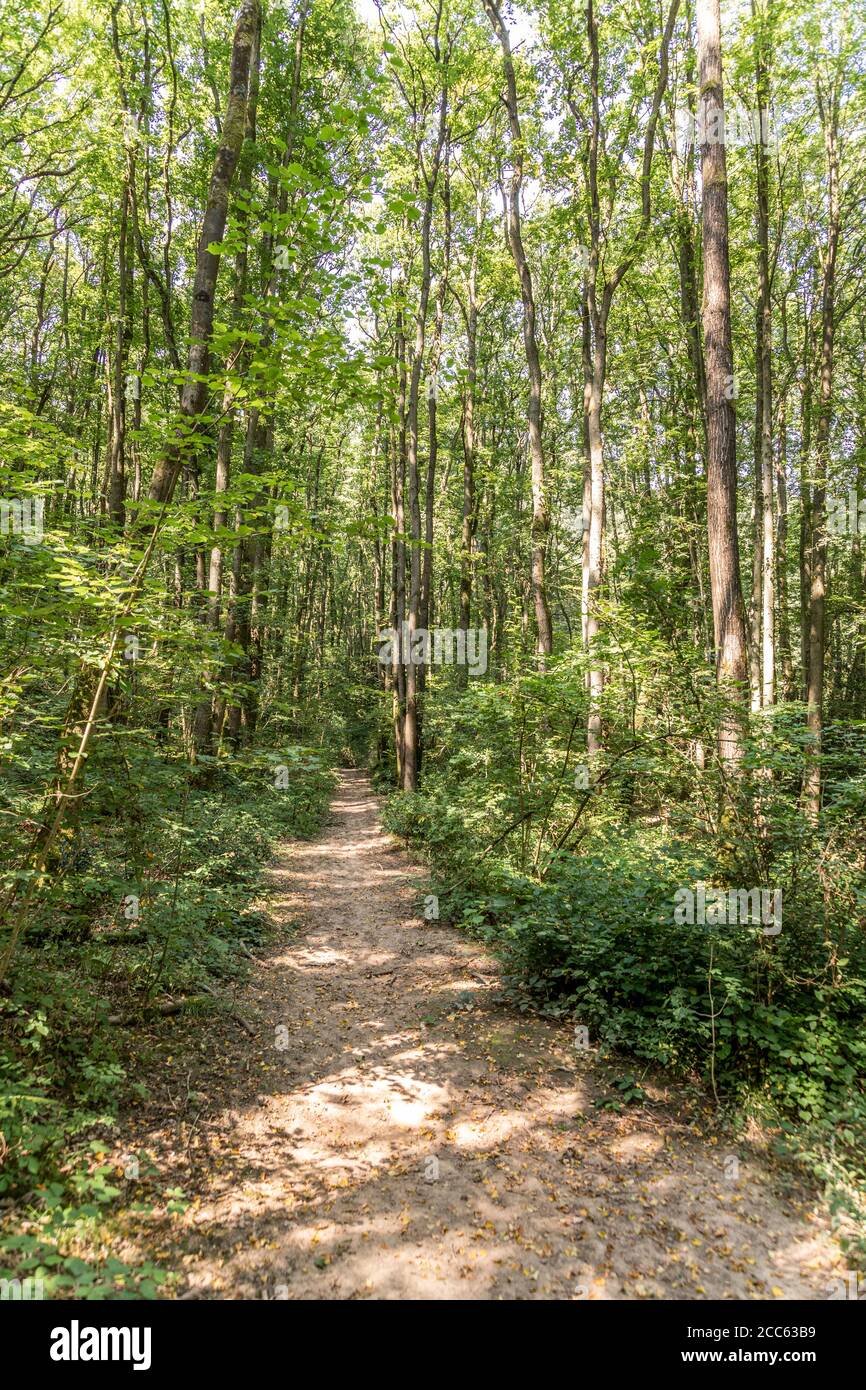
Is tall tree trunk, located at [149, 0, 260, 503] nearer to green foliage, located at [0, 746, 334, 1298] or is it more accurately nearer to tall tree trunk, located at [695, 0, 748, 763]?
green foliage, located at [0, 746, 334, 1298]

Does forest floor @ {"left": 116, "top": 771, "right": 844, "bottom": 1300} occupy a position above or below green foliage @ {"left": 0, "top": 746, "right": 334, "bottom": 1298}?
below

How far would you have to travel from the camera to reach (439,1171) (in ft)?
12.2

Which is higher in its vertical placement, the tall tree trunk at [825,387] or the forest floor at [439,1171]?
the tall tree trunk at [825,387]

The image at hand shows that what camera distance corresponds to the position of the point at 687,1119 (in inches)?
165

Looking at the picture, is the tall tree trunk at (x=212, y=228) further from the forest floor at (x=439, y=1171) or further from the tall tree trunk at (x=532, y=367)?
the tall tree trunk at (x=532, y=367)

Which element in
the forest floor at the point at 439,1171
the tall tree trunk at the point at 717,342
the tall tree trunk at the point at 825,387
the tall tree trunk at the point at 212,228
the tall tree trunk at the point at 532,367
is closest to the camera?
the forest floor at the point at 439,1171

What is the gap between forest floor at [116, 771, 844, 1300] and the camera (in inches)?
117

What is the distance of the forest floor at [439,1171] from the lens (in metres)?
2.97

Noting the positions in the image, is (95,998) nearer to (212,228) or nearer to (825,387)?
(212,228)

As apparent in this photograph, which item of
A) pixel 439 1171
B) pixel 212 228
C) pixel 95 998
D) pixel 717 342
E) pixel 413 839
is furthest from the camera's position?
pixel 413 839

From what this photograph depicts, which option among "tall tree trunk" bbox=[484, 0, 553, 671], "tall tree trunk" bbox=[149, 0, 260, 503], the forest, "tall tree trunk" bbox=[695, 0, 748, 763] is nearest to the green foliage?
the forest

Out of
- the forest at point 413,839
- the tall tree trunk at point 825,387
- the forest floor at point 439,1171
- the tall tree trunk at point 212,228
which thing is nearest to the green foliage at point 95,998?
the forest at point 413,839

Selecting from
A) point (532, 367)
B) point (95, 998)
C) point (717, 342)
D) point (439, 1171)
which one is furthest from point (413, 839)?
point (532, 367)

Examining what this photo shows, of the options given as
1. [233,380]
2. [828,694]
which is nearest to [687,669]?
[233,380]
